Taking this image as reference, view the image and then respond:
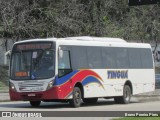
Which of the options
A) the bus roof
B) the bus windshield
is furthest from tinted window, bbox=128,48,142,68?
the bus windshield

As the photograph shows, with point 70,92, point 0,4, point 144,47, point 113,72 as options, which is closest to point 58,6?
point 0,4

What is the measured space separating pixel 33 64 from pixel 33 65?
0.04 meters

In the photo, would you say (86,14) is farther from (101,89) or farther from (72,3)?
(101,89)

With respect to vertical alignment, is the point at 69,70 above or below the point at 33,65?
below

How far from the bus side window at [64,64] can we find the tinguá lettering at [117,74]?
344 cm

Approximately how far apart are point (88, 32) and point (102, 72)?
53.6 feet

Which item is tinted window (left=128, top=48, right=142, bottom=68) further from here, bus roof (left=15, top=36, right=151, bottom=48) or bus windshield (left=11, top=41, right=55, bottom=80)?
bus windshield (left=11, top=41, right=55, bottom=80)

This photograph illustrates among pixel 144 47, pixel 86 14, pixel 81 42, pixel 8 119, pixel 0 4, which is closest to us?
pixel 8 119

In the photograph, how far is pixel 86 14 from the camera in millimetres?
42281

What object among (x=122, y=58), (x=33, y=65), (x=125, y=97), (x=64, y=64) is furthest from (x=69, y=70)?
(x=125, y=97)

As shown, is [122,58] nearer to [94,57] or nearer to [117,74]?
[117,74]

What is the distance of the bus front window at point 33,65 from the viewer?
2323 centimetres

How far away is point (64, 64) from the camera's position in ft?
77.6

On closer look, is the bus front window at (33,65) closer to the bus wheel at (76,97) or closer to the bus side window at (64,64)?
the bus side window at (64,64)
